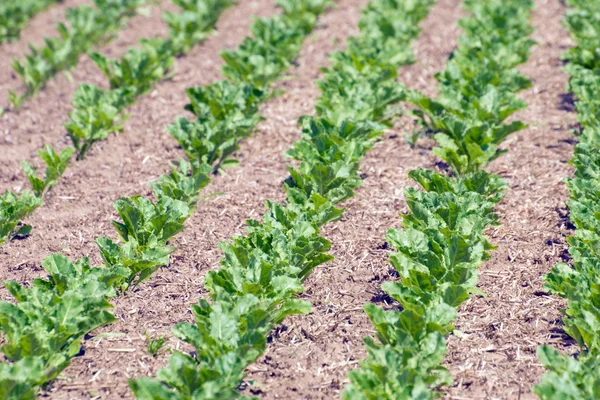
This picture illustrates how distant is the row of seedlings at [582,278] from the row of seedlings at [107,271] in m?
2.74

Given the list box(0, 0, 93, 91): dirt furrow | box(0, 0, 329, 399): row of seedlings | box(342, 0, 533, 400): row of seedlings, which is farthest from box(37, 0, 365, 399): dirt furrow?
box(0, 0, 93, 91): dirt furrow

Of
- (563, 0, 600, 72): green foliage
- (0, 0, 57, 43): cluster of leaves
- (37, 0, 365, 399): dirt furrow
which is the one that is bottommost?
(563, 0, 600, 72): green foliage

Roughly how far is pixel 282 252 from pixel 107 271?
1214 millimetres

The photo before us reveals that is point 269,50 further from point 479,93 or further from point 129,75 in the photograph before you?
point 479,93

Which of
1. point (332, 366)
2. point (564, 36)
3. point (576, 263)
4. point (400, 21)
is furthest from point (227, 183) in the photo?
point (564, 36)

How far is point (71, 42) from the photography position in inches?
419

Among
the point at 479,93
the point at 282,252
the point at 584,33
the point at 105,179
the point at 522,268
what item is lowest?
the point at 584,33

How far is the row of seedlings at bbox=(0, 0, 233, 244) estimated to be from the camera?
6410 millimetres

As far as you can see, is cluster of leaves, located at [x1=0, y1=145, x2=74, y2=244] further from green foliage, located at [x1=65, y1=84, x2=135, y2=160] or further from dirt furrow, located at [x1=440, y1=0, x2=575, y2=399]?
dirt furrow, located at [x1=440, y1=0, x2=575, y2=399]

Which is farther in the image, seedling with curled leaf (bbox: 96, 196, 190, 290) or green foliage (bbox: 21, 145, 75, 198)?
green foliage (bbox: 21, 145, 75, 198)

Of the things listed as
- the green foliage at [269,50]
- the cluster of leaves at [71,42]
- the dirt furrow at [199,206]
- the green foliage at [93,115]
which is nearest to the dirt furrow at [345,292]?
the dirt furrow at [199,206]

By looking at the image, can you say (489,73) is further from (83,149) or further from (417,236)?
(83,149)

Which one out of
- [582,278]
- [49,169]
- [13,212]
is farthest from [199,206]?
[582,278]

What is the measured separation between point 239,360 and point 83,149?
404 cm
